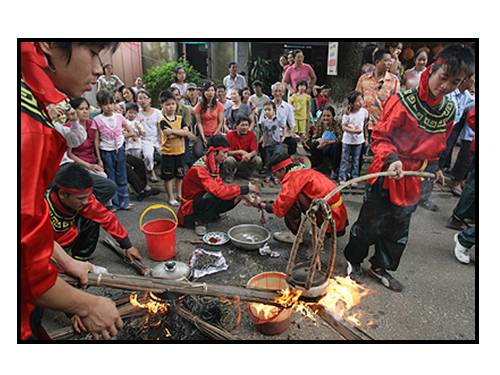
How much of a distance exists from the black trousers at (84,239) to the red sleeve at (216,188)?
109cm

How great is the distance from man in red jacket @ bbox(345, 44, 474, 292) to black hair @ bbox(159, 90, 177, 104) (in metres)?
1.95

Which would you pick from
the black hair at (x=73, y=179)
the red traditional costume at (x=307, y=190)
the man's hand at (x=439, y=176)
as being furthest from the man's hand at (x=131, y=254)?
the man's hand at (x=439, y=176)

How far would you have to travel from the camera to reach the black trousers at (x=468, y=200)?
2.28 metres

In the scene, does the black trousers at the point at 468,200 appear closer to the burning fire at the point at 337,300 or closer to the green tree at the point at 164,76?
the burning fire at the point at 337,300

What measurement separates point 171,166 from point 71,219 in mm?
1619

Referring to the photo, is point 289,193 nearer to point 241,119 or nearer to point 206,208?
point 206,208

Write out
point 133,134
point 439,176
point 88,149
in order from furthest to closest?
point 133,134
point 88,149
point 439,176

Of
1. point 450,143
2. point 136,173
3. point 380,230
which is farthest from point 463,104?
point 136,173

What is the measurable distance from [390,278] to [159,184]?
10.1 feet

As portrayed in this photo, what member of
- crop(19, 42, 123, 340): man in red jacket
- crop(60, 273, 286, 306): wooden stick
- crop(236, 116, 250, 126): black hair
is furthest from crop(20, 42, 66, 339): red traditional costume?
crop(236, 116, 250, 126): black hair

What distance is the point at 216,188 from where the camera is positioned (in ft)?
11.7

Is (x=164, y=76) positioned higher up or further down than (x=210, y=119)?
higher up

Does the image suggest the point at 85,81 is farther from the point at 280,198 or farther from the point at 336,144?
the point at 336,144

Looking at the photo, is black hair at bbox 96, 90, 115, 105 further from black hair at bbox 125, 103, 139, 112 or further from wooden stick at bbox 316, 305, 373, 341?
wooden stick at bbox 316, 305, 373, 341
